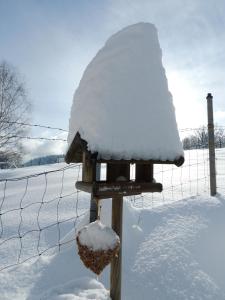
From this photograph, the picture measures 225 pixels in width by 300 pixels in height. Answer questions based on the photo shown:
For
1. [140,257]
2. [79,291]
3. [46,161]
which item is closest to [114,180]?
[79,291]

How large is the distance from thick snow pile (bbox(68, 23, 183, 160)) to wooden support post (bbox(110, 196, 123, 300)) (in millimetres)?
479

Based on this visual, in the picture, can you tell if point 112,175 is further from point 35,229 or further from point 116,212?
point 35,229

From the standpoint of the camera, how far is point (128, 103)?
1.95 metres

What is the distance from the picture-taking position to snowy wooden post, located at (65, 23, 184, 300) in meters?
1.88

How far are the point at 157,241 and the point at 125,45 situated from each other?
7.16 ft

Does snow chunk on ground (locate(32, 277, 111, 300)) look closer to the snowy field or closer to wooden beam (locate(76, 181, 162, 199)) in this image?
the snowy field

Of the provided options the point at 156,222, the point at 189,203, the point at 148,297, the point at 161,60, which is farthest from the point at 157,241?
the point at 161,60

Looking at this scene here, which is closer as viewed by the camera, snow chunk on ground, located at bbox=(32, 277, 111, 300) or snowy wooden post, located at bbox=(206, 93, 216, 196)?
snow chunk on ground, located at bbox=(32, 277, 111, 300)

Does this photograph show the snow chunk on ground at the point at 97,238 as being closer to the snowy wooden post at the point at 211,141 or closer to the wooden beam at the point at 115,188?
the wooden beam at the point at 115,188

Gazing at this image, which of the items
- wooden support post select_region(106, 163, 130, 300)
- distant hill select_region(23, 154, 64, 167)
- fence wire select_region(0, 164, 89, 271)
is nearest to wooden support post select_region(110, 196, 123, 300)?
wooden support post select_region(106, 163, 130, 300)

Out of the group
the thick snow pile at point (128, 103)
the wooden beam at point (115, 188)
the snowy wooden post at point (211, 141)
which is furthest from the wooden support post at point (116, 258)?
the snowy wooden post at point (211, 141)

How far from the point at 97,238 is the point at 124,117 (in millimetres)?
777

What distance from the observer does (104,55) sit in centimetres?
208

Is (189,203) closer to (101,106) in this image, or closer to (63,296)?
(63,296)
